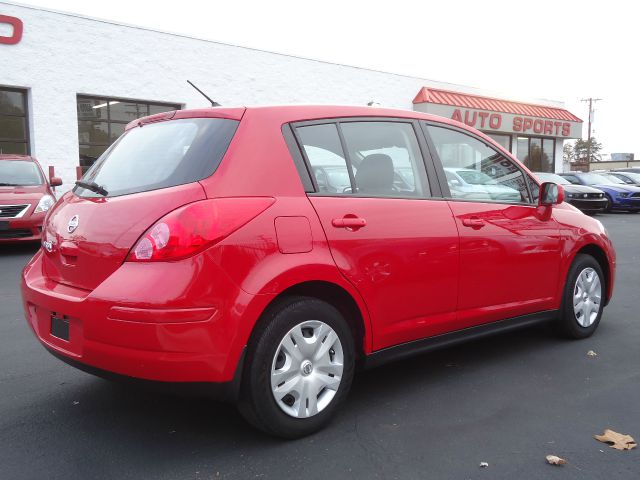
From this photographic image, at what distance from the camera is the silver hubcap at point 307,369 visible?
2945 mm

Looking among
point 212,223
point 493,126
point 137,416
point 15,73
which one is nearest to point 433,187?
point 212,223

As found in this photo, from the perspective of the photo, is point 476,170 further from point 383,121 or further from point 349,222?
point 349,222

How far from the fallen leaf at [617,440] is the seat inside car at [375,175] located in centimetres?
165

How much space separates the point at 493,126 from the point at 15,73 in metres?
19.1

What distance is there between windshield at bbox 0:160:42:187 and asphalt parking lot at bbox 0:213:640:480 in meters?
6.89

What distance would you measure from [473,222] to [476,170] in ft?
2.25

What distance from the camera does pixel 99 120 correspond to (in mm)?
16812

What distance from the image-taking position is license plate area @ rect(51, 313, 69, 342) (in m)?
2.95

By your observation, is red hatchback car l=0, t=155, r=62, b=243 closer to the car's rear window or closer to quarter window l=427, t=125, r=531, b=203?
the car's rear window

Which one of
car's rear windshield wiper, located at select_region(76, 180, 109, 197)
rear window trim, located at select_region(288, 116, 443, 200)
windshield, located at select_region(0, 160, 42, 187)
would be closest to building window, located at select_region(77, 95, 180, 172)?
windshield, located at select_region(0, 160, 42, 187)

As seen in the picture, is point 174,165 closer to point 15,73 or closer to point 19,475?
point 19,475

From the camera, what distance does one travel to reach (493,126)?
88.6ft

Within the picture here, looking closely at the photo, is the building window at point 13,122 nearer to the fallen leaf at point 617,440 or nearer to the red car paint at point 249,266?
the red car paint at point 249,266

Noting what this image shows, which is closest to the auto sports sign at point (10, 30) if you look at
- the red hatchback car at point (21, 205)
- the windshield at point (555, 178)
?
the red hatchback car at point (21, 205)
